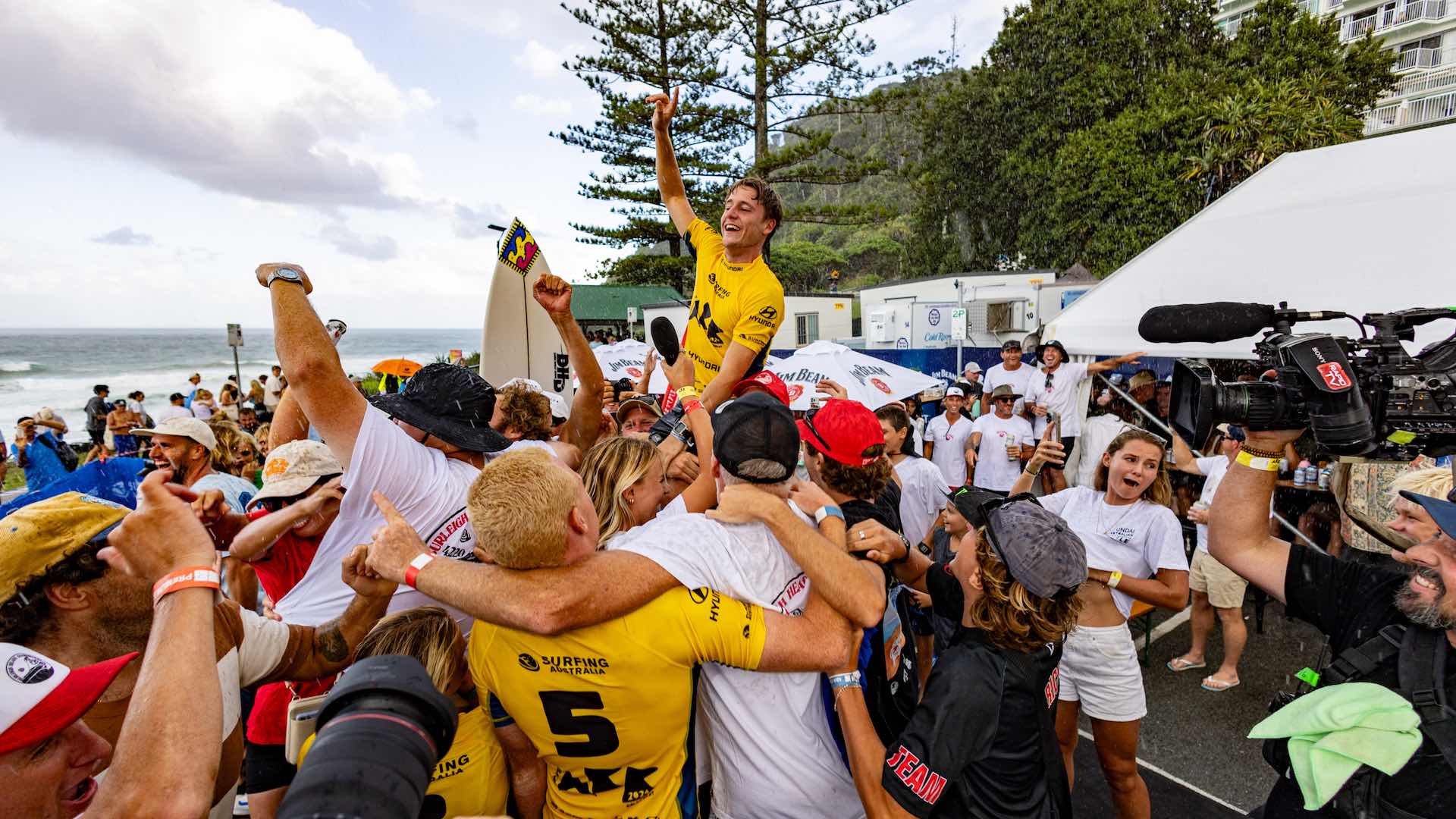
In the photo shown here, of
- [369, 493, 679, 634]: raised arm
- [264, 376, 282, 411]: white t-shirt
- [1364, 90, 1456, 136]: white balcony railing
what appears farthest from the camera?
[1364, 90, 1456, 136]: white balcony railing

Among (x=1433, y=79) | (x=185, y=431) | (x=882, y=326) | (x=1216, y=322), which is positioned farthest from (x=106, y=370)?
(x=1433, y=79)

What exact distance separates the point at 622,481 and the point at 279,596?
174 centimetres

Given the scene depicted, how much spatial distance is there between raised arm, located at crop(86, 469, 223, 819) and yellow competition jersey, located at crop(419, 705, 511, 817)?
64 centimetres

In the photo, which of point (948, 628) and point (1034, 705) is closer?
point (1034, 705)

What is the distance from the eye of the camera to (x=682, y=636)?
1.69 m

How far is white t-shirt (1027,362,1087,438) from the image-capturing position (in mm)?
8203

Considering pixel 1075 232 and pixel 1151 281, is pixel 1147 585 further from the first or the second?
pixel 1075 232

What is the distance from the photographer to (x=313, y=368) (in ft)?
6.82

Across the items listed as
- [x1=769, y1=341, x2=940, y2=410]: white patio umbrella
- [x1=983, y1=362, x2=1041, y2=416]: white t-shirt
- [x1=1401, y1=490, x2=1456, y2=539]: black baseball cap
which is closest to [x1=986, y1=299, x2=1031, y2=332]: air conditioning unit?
[x1=983, y1=362, x2=1041, y2=416]: white t-shirt

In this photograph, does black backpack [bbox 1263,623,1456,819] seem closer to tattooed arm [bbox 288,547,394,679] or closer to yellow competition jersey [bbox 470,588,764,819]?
yellow competition jersey [bbox 470,588,764,819]

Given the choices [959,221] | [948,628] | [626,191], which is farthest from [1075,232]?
[948,628]

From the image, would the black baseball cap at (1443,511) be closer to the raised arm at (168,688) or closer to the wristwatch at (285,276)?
the raised arm at (168,688)

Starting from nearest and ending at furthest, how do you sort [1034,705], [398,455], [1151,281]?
[1034,705] < [398,455] < [1151,281]

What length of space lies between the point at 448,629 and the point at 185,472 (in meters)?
3.28
